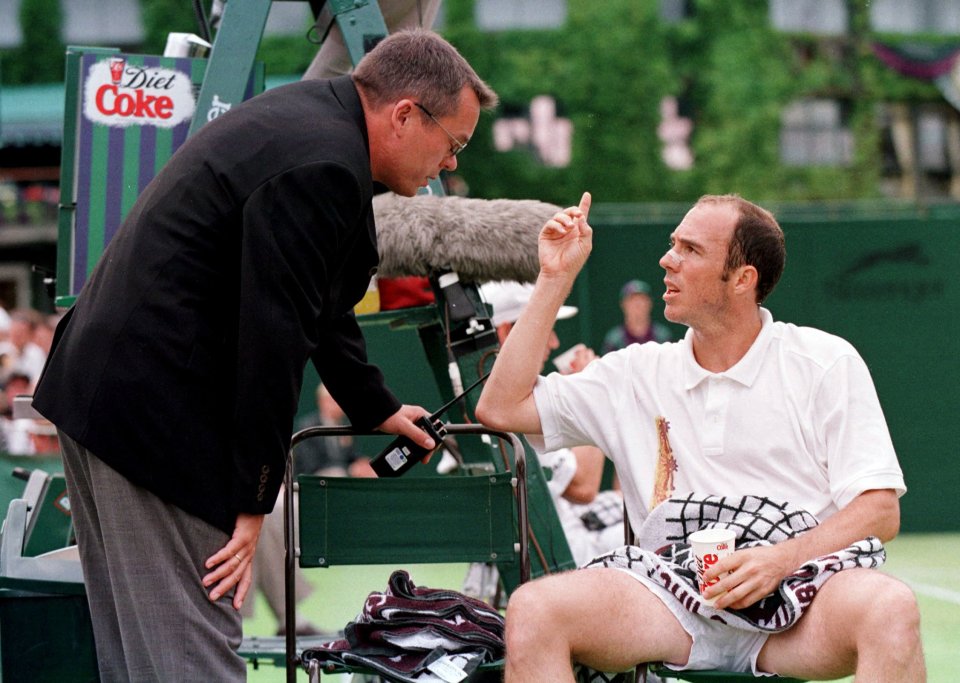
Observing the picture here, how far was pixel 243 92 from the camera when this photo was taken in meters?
4.24

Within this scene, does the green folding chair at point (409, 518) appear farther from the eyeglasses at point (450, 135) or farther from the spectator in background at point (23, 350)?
the spectator in background at point (23, 350)

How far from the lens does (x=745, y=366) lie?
346 centimetres

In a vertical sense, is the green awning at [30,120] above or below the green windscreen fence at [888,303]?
above

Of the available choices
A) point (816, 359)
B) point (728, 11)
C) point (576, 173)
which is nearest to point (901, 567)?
point (816, 359)

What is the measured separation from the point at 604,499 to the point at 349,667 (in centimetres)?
260

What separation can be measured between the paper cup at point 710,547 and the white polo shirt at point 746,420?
1.16 ft

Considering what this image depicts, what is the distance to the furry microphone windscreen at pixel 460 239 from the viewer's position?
14.3ft

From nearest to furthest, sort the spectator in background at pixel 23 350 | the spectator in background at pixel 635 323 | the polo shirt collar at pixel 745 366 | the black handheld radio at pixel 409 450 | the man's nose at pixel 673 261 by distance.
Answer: the polo shirt collar at pixel 745 366 → the man's nose at pixel 673 261 → the black handheld radio at pixel 409 450 → the spectator in background at pixel 635 323 → the spectator in background at pixel 23 350

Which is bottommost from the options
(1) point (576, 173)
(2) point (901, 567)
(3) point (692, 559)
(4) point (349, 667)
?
(2) point (901, 567)

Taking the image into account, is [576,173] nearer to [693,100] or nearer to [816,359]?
[693,100]

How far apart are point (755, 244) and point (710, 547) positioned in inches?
36.3

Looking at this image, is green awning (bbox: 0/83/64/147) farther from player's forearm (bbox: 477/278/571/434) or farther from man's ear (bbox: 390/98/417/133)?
man's ear (bbox: 390/98/417/133)

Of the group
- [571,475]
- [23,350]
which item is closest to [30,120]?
[23,350]

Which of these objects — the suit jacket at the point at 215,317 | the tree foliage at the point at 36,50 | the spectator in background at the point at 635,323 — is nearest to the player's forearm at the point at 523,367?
the suit jacket at the point at 215,317
